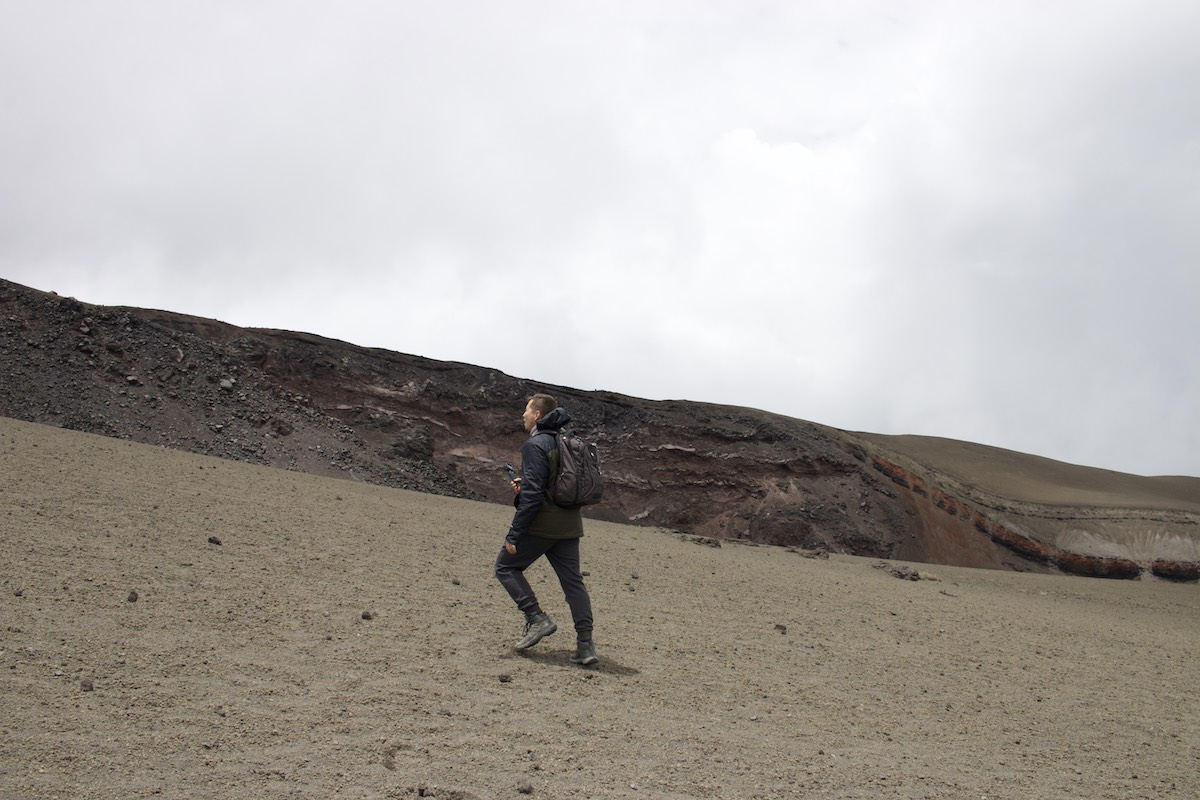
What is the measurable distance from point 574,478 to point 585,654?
123cm

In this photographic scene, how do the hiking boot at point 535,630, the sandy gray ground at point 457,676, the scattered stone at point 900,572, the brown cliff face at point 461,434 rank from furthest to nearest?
the brown cliff face at point 461,434 → the scattered stone at point 900,572 → the hiking boot at point 535,630 → the sandy gray ground at point 457,676

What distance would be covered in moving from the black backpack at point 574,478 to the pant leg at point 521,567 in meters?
0.33

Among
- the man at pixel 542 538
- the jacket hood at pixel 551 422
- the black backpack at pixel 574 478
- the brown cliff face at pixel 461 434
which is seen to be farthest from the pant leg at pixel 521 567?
the brown cliff face at pixel 461 434

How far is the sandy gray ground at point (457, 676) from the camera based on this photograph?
4.57m

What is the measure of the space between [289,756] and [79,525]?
4972 mm

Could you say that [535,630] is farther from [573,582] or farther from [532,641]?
[573,582]

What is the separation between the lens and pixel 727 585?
11609 millimetres

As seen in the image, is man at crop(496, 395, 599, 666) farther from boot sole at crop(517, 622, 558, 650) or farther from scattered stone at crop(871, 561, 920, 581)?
scattered stone at crop(871, 561, 920, 581)

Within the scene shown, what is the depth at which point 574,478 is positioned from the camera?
22.2 ft

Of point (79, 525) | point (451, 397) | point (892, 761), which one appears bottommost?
point (892, 761)

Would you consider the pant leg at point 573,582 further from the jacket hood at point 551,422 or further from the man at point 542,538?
the jacket hood at point 551,422

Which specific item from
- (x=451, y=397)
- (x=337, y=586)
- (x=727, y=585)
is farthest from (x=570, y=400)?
(x=337, y=586)

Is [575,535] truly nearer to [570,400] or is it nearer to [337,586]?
[337,586]

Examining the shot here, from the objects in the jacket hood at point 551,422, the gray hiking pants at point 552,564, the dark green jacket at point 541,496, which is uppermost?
the jacket hood at point 551,422
